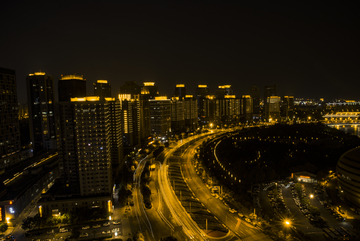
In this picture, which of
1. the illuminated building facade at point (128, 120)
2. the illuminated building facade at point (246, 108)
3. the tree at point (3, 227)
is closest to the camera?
the tree at point (3, 227)

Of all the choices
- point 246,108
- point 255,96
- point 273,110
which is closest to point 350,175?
point 273,110

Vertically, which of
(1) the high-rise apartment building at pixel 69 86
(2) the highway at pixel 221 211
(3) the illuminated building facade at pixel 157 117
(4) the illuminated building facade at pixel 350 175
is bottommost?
(2) the highway at pixel 221 211

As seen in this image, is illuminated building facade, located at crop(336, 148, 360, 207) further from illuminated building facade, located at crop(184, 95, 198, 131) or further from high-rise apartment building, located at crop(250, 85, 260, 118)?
high-rise apartment building, located at crop(250, 85, 260, 118)

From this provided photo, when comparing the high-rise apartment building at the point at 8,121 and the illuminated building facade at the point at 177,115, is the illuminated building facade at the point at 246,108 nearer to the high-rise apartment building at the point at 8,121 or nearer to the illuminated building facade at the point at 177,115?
the illuminated building facade at the point at 177,115

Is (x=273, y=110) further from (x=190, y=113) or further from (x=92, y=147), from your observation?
(x=92, y=147)

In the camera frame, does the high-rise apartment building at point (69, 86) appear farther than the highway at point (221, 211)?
Yes

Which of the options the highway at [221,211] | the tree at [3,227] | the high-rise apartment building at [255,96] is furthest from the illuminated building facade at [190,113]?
the high-rise apartment building at [255,96]

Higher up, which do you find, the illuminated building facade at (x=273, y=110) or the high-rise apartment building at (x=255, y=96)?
the high-rise apartment building at (x=255, y=96)

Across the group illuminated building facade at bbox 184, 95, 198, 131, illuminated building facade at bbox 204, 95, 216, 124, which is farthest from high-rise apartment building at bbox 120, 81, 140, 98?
illuminated building facade at bbox 204, 95, 216, 124
